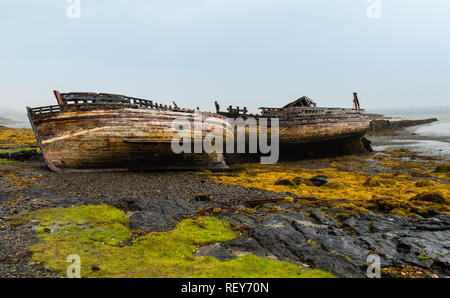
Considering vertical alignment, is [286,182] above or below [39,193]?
below

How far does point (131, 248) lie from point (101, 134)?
10916mm

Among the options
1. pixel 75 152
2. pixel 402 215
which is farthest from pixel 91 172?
pixel 402 215

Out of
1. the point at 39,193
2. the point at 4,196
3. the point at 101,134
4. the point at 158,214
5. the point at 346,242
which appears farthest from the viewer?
the point at 101,134

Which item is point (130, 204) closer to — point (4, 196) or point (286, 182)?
point (4, 196)

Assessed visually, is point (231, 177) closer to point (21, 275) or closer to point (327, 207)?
point (327, 207)

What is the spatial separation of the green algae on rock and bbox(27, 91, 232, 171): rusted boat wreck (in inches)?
295

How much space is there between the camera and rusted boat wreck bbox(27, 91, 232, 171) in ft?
48.9

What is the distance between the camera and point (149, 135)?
16.1 metres

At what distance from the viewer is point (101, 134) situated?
49.4 feet

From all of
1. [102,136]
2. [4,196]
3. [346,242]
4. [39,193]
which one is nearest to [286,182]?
[346,242]

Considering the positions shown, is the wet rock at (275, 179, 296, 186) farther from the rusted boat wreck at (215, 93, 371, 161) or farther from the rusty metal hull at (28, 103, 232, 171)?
the rusted boat wreck at (215, 93, 371, 161)

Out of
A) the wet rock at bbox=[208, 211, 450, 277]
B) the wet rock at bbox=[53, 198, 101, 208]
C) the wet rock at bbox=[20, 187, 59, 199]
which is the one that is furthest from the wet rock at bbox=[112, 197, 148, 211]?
the wet rock at bbox=[208, 211, 450, 277]

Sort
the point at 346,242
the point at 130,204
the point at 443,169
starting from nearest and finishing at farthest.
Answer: the point at 346,242 → the point at 130,204 → the point at 443,169

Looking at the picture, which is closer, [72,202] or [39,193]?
[72,202]
